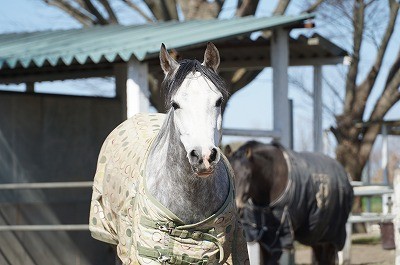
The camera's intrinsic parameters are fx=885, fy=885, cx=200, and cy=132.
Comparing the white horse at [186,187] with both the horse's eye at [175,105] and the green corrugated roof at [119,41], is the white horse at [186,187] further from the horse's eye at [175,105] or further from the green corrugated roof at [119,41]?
the green corrugated roof at [119,41]

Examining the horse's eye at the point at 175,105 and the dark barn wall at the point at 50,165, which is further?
the dark barn wall at the point at 50,165

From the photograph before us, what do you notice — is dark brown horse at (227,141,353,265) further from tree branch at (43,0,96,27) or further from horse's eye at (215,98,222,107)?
tree branch at (43,0,96,27)

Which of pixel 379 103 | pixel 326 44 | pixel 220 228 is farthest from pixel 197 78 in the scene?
pixel 379 103

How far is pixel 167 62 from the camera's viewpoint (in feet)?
15.4

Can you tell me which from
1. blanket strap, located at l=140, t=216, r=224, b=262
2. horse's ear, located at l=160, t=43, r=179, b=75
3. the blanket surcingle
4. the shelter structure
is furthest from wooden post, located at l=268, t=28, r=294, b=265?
blanket strap, located at l=140, t=216, r=224, b=262

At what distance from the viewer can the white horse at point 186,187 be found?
4.21 meters

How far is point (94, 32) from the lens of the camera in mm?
10812

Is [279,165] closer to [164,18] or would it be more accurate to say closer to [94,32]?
[94,32]

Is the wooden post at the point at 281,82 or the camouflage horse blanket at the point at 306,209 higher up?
the wooden post at the point at 281,82

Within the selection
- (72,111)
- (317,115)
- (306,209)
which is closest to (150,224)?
(306,209)

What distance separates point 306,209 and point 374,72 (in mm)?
8650

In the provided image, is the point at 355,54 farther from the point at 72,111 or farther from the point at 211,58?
the point at 211,58

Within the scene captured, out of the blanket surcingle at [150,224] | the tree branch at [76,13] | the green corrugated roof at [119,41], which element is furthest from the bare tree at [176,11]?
the blanket surcingle at [150,224]

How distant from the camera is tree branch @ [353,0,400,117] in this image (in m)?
16.1
